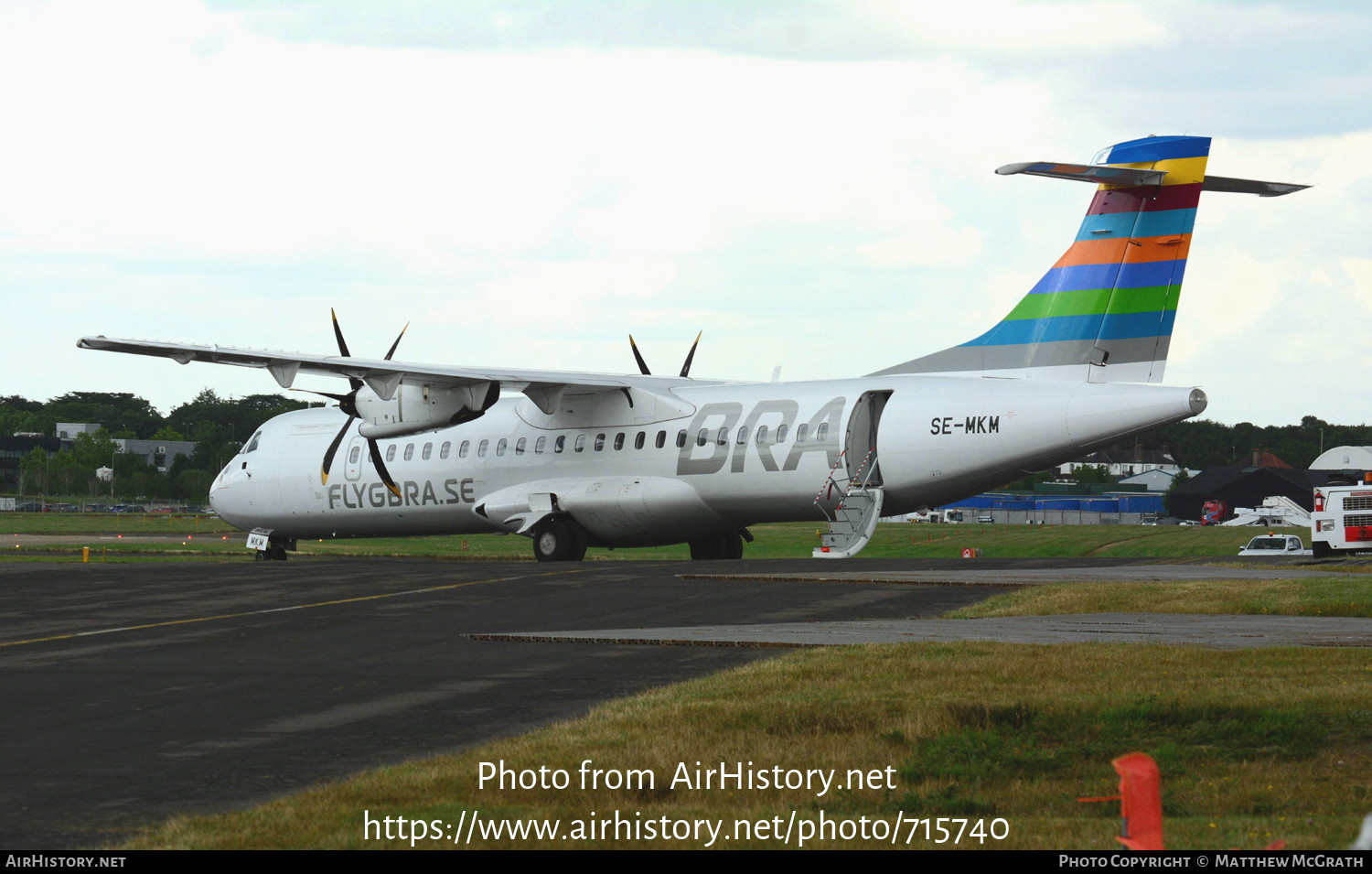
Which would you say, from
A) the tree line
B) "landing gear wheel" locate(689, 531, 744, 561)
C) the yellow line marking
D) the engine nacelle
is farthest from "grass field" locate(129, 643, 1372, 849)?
the tree line

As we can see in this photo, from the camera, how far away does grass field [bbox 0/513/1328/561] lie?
50281 millimetres

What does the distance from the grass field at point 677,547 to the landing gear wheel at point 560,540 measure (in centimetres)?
1220

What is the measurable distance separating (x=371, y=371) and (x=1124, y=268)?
1569cm

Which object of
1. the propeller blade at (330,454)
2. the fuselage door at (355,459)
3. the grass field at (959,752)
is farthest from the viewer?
the propeller blade at (330,454)

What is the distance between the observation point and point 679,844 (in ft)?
22.9

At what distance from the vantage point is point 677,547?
68500 millimetres

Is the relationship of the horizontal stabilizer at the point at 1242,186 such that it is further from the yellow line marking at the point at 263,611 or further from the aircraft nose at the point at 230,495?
the aircraft nose at the point at 230,495

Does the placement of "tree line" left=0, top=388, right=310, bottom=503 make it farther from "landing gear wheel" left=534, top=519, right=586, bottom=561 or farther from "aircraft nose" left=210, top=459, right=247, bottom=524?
"landing gear wheel" left=534, top=519, right=586, bottom=561

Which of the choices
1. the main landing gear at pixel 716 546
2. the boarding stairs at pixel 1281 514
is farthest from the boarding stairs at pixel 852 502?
the boarding stairs at pixel 1281 514

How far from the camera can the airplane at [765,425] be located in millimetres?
27172

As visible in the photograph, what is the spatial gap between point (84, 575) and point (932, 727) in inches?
864

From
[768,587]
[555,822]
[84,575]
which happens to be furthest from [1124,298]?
[555,822]

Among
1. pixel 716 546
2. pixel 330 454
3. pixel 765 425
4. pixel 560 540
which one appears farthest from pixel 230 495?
pixel 765 425

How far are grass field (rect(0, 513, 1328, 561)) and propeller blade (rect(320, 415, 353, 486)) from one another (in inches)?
211
